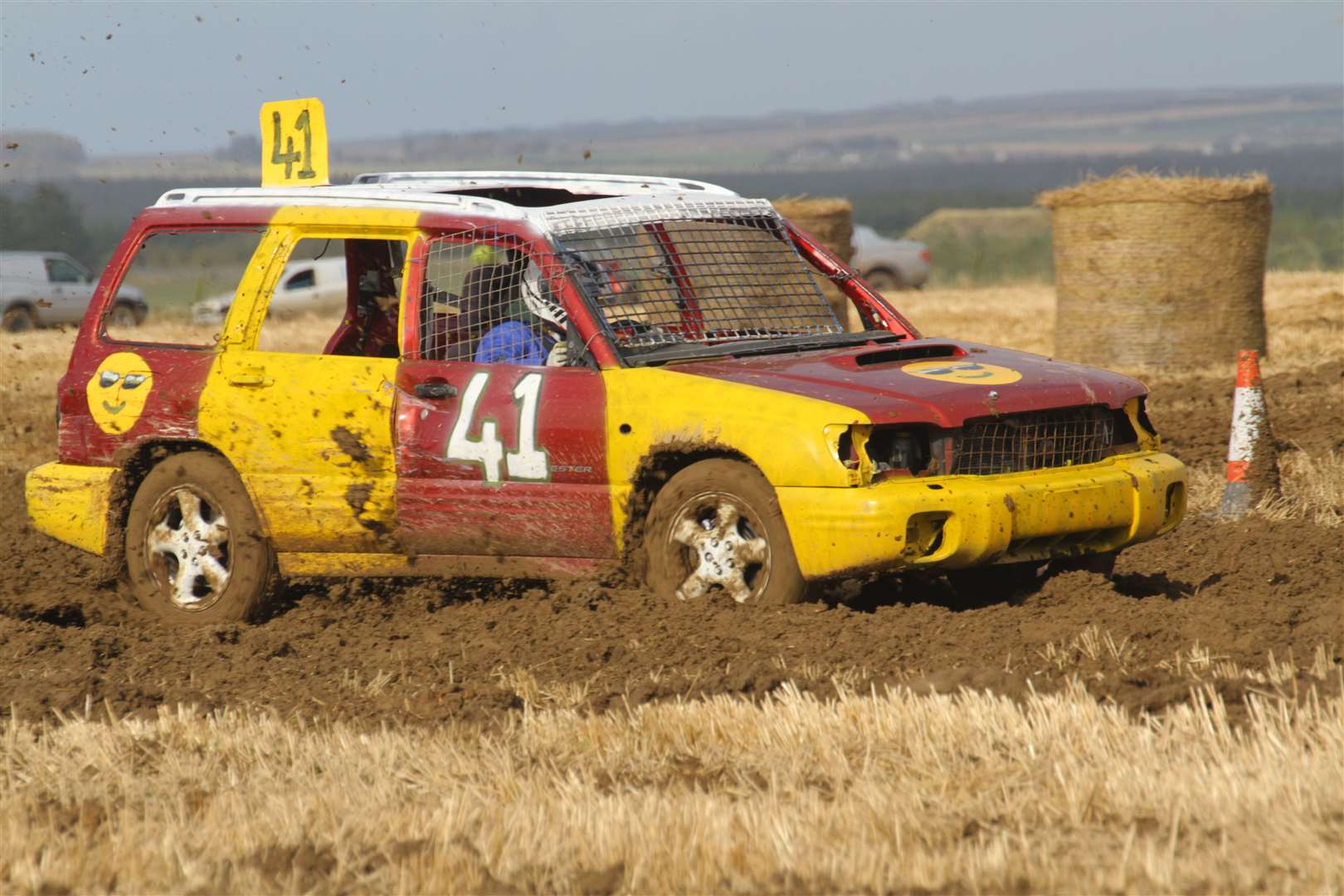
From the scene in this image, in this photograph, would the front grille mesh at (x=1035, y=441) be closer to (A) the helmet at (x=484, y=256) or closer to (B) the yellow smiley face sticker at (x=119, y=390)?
(A) the helmet at (x=484, y=256)

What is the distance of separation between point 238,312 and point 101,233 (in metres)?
65.5

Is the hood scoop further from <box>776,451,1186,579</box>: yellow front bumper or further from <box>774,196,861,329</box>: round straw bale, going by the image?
<box>774,196,861,329</box>: round straw bale

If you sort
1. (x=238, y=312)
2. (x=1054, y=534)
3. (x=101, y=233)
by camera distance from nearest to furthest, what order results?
(x=1054, y=534) < (x=238, y=312) < (x=101, y=233)

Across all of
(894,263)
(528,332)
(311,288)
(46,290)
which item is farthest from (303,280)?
(528,332)

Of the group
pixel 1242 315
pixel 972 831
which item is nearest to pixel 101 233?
pixel 1242 315

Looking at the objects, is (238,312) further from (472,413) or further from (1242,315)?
(1242,315)

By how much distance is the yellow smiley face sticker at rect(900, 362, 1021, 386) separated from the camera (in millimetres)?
6832

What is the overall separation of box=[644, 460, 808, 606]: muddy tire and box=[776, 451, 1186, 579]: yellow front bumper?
0.32ft

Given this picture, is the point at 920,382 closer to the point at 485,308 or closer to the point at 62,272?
the point at 485,308

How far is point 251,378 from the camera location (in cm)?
777

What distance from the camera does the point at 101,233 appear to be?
7025 centimetres

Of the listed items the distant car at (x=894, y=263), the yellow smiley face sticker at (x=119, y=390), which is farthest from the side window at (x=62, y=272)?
the yellow smiley face sticker at (x=119, y=390)

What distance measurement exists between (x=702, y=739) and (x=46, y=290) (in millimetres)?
26710

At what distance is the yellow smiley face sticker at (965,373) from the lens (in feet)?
22.4
